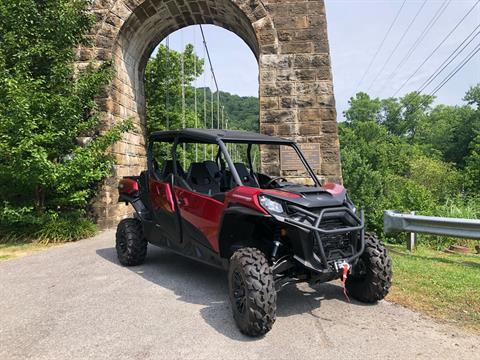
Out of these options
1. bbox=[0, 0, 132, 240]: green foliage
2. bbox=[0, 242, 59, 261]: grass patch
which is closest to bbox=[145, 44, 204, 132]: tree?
bbox=[0, 0, 132, 240]: green foliage

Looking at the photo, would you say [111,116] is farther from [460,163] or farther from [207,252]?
[460,163]

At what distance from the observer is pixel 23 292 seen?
4621 mm

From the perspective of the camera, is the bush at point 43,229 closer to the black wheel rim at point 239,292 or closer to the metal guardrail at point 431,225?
the black wheel rim at point 239,292

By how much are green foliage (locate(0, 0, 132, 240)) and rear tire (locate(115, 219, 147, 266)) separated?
249 centimetres

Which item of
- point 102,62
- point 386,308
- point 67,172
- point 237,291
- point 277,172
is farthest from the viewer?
point 102,62

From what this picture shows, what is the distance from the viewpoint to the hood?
3.55 metres

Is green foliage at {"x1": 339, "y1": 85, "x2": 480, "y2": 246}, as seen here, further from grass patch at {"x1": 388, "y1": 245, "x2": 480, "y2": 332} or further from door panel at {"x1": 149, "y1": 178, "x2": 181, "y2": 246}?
door panel at {"x1": 149, "y1": 178, "x2": 181, "y2": 246}

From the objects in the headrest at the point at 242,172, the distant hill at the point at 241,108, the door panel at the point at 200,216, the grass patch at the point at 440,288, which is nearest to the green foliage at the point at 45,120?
the door panel at the point at 200,216

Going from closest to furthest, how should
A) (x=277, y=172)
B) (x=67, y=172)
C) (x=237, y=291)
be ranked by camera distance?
(x=237, y=291) < (x=67, y=172) < (x=277, y=172)

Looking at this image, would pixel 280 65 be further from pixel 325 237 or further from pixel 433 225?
pixel 325 237

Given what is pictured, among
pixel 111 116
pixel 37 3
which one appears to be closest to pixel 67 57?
pixel 37 3

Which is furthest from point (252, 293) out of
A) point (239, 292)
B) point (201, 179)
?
point (201, 179)

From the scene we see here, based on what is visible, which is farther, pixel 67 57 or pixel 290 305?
pixel 67 57

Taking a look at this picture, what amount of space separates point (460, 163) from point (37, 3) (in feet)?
190
